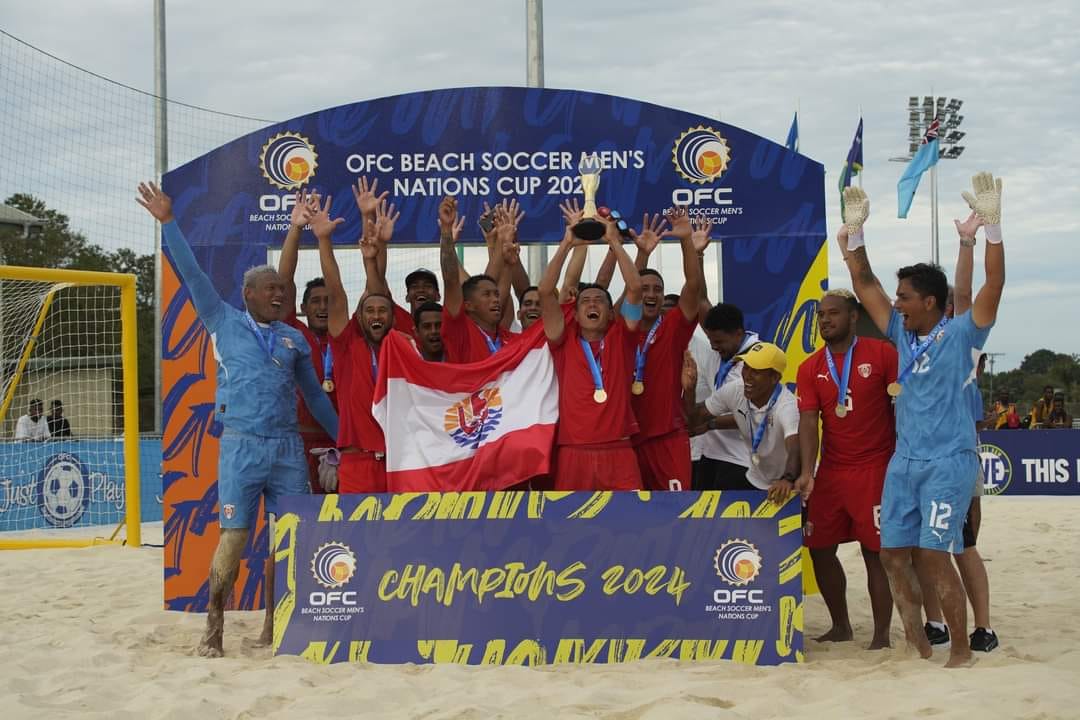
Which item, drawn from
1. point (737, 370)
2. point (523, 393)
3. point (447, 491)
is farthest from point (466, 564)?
point (737, 370)

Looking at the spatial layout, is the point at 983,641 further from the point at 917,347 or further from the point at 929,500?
the point at 917,347

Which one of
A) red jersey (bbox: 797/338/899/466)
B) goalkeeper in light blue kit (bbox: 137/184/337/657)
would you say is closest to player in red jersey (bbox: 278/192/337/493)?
goalkeeper in light blue kit (bbox: 137/184/337/657)

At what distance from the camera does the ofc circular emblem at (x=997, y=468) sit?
16.3 meters

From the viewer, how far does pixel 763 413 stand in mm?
6824

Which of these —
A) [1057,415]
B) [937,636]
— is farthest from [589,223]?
[1057,415]

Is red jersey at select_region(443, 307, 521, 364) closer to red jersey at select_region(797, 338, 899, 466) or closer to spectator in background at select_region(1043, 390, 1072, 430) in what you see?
red jersey at select_region(797, 338, 899, 466)

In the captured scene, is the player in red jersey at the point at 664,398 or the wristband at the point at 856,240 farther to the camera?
the player in red jersey at the point at 664,398

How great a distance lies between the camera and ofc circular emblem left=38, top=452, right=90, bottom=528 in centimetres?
1355

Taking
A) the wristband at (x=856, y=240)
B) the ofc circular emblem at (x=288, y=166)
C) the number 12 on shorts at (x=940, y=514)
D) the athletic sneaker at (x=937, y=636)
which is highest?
the ofc circular emblem at (x=288, y=166)

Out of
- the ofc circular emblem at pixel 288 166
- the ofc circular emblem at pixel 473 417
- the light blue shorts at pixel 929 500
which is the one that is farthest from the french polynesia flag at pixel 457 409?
the ofc circular emblem at pixel 288 166

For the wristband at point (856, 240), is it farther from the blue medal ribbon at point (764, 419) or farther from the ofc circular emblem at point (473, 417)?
the ofc circular emblem at point (473, 417)

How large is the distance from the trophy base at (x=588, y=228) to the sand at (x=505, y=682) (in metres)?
2.51

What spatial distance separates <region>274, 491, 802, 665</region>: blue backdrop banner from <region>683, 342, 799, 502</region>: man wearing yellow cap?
46 cm

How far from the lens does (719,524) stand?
626 cm
